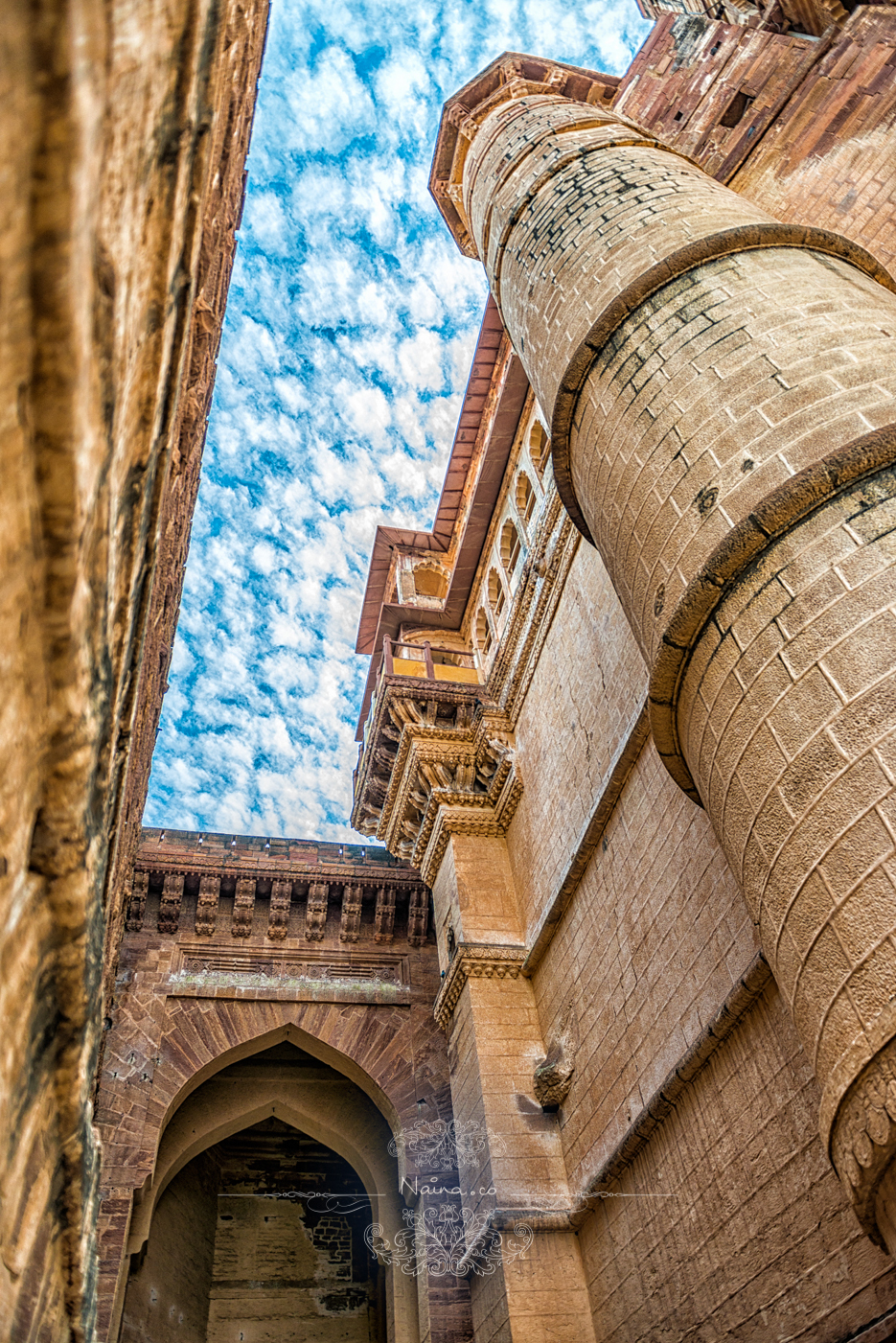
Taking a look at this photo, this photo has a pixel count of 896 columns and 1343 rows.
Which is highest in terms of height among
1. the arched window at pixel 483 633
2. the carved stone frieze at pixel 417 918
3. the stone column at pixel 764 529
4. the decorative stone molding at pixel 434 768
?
the arched window at pixel 483 633

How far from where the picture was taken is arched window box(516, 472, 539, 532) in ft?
28.4

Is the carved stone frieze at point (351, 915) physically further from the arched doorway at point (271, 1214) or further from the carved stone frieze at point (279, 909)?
the arched doorway at point (271, 1214)

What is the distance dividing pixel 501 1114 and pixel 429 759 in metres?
3.12

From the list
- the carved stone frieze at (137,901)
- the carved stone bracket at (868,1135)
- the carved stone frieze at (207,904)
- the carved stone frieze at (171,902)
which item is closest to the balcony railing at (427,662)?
the carved stone frieze at (207,904)

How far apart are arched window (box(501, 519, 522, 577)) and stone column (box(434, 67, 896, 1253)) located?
368 centimetres

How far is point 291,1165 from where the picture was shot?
9.60 metres

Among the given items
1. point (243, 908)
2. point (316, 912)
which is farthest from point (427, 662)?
point (243, 908)

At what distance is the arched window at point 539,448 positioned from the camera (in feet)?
27.6

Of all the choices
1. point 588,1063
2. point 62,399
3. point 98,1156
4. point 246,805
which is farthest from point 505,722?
point 246,805

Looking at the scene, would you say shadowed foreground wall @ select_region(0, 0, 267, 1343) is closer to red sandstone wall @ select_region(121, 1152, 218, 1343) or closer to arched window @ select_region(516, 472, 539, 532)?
red sandstone wall @ select_region(121, 1152, 218, 1343)

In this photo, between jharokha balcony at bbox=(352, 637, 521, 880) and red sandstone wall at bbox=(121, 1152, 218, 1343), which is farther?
jharokha balcony at bbox=(352, 637, 521, 880)

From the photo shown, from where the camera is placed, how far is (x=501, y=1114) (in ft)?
20.7

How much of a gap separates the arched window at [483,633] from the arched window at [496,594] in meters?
0.20

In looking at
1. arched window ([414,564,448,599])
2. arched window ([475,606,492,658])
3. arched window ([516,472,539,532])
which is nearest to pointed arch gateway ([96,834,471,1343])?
arched window ([475,606,492,658])
